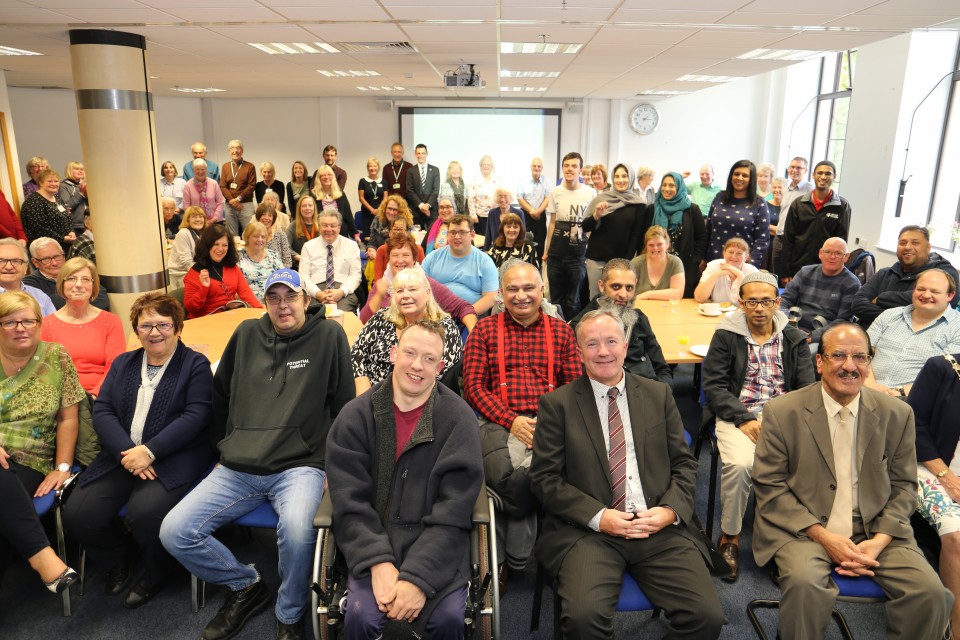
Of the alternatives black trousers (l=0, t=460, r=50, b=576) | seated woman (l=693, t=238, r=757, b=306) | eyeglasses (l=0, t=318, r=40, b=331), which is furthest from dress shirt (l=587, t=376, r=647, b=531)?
seated woman (l=693, t=238, r=757, b=306)

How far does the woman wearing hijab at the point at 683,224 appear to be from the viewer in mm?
5957

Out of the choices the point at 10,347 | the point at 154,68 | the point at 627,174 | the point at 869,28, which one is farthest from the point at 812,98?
the point at 10,347

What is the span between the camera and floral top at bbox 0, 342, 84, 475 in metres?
2.81

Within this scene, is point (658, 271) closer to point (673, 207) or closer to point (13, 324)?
point (673, 207)

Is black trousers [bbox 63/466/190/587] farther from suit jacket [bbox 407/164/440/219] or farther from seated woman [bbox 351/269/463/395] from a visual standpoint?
suit jacket [bbox 407/164/440/219]

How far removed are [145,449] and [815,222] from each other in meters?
5.81

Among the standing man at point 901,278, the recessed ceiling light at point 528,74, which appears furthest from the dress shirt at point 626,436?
the recessed ceiling light at point 528,74

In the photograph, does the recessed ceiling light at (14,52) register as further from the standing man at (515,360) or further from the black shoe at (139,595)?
the standing man at (515,360)

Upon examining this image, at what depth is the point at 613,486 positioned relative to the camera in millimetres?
2482

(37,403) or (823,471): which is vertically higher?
(37,403)

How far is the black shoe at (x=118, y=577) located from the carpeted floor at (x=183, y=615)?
3 cm

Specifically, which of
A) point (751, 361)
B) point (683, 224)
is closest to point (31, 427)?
point (751, 361)

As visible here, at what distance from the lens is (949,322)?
3516mm

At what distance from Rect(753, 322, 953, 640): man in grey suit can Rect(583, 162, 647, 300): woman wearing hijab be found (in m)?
3.49
